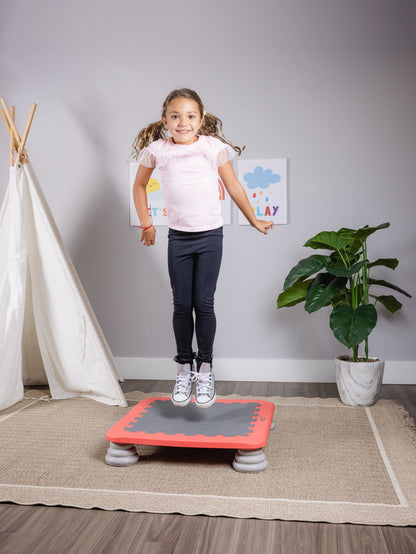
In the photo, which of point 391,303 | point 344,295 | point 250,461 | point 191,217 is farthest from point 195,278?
point 391,303

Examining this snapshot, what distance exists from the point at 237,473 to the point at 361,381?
42.6 inches

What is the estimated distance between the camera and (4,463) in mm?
2113

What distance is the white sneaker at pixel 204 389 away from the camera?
2.22 meters

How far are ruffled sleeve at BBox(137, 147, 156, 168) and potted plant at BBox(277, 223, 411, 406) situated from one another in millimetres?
977

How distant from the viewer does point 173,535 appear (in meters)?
1.59

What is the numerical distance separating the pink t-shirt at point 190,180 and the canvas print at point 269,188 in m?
1.16

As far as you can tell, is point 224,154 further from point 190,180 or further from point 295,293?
point 295,293

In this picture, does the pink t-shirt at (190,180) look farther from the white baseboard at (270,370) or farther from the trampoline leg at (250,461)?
the white baseboard at (270,370)

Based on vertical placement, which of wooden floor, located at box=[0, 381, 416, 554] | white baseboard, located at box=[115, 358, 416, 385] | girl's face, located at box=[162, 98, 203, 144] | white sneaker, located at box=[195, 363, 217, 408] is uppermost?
girl's face, located at box=[162, 98, 203, 144]

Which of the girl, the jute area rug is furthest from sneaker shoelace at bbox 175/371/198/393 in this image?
the jute area rug

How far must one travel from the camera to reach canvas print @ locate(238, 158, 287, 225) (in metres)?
3.38

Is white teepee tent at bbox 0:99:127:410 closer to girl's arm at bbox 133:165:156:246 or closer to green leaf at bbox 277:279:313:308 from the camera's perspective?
girl's arm at bbox 133:165:156:246

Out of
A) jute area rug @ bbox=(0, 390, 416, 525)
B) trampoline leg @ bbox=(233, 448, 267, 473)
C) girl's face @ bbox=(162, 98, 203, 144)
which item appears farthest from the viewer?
girl's face @ bbox=(162, 98, 203, 144)

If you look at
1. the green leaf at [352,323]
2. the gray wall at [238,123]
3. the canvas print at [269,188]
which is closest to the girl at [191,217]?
the green leaf at [352,323]
